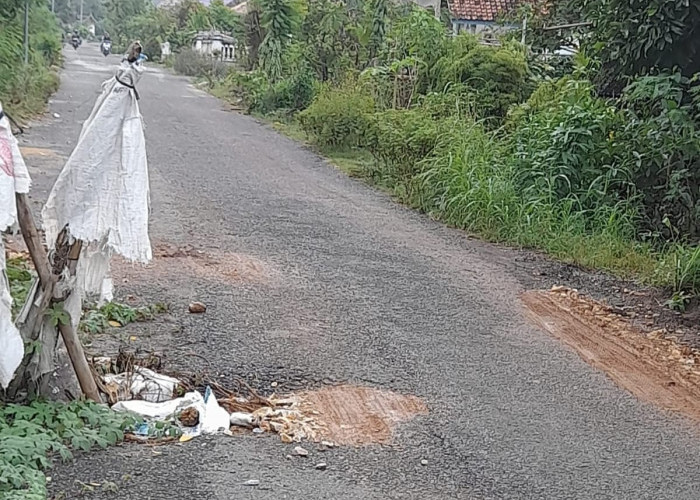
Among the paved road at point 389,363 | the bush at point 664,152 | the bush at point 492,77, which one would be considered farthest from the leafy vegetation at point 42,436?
the bush at point 492,77

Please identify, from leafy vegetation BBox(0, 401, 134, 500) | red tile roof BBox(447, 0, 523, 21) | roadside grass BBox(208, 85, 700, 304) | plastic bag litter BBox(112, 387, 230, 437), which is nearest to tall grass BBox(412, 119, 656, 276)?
roadside grass BBox(208, 85, 700, 304)

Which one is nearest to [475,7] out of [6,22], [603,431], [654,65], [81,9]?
[6,22]

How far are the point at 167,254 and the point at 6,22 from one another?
13288 mm

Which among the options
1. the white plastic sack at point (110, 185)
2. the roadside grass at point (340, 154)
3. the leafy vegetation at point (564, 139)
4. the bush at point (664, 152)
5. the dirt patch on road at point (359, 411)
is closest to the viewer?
the white plastic sack at point (110, 185)

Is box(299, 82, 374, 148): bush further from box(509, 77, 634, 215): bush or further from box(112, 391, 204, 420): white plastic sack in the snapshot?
box(112, 391, 204, 420): white plastic sack

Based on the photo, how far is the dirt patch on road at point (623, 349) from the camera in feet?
19.4

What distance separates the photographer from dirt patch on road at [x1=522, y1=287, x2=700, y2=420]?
5.92m

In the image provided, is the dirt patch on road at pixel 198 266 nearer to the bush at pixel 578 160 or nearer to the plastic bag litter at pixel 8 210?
the plastic bag litter at pixel 8 210

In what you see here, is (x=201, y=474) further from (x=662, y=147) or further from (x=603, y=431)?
(x=662, y=147)

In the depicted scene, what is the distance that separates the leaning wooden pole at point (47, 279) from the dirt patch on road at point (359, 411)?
46.3 inches

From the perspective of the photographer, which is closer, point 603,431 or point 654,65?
point 603,431

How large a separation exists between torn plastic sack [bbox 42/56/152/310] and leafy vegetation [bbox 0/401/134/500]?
613mm

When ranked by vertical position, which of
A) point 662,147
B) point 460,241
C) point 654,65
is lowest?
point 460,241

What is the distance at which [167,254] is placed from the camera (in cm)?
849
